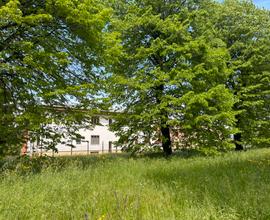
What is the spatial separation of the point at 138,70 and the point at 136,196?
12601 millimetres

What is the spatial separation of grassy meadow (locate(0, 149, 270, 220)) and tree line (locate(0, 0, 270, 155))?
444cm

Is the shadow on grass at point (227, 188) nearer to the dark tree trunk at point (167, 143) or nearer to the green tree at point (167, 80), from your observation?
the green tree at point (167, 80)

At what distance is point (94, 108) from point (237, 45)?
17.5 metres

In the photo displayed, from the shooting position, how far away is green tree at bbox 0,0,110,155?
11328mm

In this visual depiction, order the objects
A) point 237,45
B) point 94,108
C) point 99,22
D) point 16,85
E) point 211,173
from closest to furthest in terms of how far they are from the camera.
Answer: point 211,173 → point 99,22 → point 16,85 → point 94,108 → point 237,45

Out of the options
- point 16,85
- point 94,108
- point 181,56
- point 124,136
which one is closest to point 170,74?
point 181,56

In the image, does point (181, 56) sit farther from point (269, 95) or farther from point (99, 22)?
point (269, 95)

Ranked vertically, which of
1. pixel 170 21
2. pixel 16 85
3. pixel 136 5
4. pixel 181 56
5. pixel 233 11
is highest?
pixel 233 11

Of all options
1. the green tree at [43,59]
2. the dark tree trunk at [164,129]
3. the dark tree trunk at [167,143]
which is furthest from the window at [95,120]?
the dark tree trunk at [167,143]

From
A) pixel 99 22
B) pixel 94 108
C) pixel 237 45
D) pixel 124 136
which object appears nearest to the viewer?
pixel 99 22

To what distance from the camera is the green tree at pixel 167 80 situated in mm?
17219

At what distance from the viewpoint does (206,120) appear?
1747 cm

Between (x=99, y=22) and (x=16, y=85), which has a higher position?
(x=99, y=22)

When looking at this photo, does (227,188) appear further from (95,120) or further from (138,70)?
(138,70)
